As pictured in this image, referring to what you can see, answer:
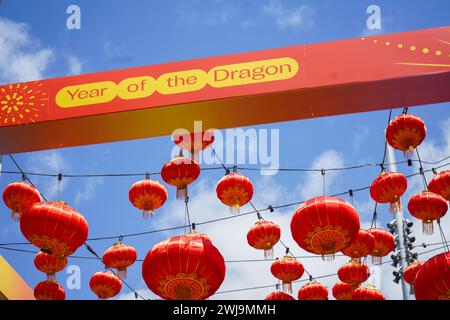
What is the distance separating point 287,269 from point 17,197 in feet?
12.1

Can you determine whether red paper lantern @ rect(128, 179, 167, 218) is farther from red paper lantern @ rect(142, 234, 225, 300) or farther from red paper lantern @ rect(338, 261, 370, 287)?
red paper lantern @ rect(142, 234, 225, 300)

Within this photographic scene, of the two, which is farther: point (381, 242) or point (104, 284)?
point (104, 284)

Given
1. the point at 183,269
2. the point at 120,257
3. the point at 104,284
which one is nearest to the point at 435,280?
the point at 183,269

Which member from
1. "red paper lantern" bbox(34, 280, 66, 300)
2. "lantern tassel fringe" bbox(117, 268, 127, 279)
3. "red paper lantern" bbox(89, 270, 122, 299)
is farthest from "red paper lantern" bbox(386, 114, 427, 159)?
"red paper lantern" bbox(34, 280, 66, 300)

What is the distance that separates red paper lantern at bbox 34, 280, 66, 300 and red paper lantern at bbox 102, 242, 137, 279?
0.81 meters

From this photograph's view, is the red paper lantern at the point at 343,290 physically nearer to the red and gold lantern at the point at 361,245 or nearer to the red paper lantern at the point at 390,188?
the red and gold lantern at the point at 361,245

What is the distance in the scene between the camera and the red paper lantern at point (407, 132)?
658 cm

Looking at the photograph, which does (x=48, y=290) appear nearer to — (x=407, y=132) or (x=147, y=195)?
(x=147, y=195)

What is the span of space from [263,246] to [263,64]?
3.12 metres

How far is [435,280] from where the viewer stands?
172 inches
